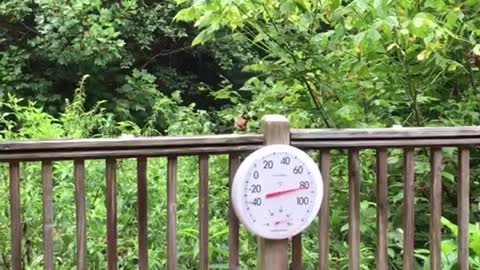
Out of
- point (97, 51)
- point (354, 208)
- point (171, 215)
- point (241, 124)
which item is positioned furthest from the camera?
point (97, 51)

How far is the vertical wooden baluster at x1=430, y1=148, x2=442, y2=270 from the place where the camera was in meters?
2.59

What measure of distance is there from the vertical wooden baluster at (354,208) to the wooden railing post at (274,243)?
0.23m

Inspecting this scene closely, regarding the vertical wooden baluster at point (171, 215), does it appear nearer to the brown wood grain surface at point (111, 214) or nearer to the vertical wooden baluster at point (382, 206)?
the brown wood grain surface at point (111, 214)

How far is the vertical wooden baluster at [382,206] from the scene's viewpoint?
2527mm

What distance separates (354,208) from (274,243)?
29cm

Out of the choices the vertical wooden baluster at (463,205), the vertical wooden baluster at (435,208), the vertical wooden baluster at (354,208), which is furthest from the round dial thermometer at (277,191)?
the vertical wooden baluster at (463,205)

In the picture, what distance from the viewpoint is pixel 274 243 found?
2439 millimetres

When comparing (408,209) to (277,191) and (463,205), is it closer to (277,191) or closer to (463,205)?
(463,205)

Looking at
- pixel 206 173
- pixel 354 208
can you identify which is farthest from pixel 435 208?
pixel 206 173

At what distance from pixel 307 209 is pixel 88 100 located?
6247 millimetres

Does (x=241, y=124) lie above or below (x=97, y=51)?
below

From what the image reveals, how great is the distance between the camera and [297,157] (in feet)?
7.89

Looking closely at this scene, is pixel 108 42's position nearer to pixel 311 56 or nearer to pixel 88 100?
pixel 88 100

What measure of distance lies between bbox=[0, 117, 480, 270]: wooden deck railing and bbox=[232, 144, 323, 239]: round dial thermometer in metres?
0.07
